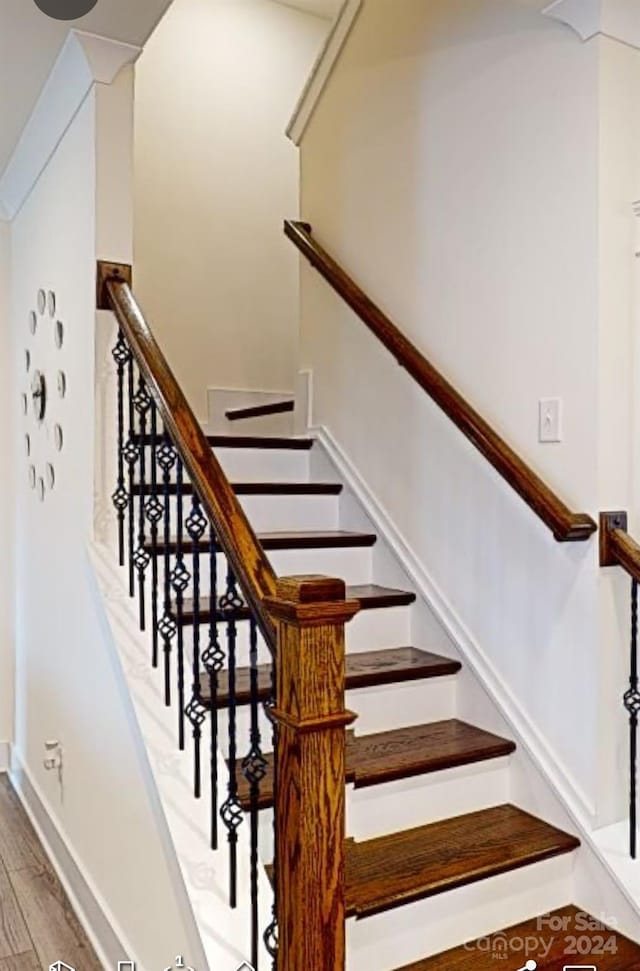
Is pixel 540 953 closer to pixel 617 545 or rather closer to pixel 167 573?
pixel 617 545

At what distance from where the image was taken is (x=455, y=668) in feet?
8.56

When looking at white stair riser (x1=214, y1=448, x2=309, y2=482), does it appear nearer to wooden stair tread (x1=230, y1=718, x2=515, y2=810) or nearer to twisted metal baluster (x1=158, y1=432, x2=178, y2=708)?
twisted metal baluster (x1=158, y1=432, x2=178, y2=708)

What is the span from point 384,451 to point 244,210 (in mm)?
2110

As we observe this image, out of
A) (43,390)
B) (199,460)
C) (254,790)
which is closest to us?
(254,790)

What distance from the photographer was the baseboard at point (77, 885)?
2.27 meters

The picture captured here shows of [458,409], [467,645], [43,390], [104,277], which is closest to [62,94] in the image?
[104,277]

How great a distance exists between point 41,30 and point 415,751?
2.39 meters

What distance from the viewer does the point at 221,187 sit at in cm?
441

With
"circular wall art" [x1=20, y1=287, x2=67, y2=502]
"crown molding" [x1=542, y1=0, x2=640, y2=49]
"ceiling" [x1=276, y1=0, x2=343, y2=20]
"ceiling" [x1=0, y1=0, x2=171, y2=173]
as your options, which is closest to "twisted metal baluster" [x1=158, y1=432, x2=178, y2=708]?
"circular wall art" [x1=20, y1=287, x2=67, y2=502]

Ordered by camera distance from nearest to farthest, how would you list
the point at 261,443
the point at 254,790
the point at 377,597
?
the point at 254,790, the point at 377,597, the point at 261,443

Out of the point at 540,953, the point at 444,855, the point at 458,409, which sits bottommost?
the point at 540,953

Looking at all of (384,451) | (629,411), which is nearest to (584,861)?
(629,411)

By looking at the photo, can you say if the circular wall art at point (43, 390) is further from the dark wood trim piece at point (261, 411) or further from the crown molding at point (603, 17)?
the crown molding at point (603, 17)

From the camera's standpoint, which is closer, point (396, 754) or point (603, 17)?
point (603, 17)
